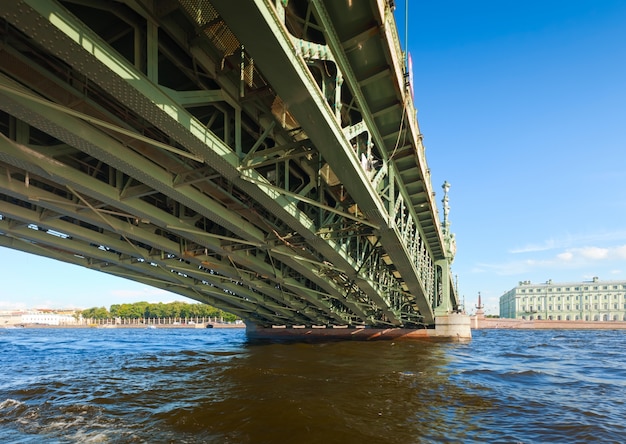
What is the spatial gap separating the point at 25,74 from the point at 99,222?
5.77m

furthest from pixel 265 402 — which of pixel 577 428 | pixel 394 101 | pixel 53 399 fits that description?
pixel 394 101

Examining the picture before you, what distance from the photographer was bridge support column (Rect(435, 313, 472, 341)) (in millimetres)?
28891

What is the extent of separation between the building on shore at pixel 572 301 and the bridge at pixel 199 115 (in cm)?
10869

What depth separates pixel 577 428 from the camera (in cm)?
680

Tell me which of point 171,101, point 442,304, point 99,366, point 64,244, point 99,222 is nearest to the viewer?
point 171,101

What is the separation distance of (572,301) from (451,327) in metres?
101

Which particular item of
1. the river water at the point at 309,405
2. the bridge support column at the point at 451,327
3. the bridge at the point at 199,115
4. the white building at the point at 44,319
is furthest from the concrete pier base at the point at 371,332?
the white building at the point at 44,319

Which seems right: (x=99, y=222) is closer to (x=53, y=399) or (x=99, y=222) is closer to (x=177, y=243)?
(x=177, y=243)

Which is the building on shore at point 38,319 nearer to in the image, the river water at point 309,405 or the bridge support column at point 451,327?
the bridge support column at point 451,327

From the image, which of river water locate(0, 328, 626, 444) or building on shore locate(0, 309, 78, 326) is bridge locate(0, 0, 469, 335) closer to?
river water locate(0, 328, 626, 444)

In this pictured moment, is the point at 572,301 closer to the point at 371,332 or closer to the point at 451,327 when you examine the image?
the point at 451,327

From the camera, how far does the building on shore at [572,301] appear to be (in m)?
102

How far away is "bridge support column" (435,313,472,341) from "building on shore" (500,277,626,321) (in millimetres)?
84747

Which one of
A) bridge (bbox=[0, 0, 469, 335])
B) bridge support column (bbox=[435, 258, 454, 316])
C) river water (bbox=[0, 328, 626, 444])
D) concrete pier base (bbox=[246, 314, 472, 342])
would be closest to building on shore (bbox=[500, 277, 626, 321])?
bridge support column (bbox=[435, 258, 454, 316])
